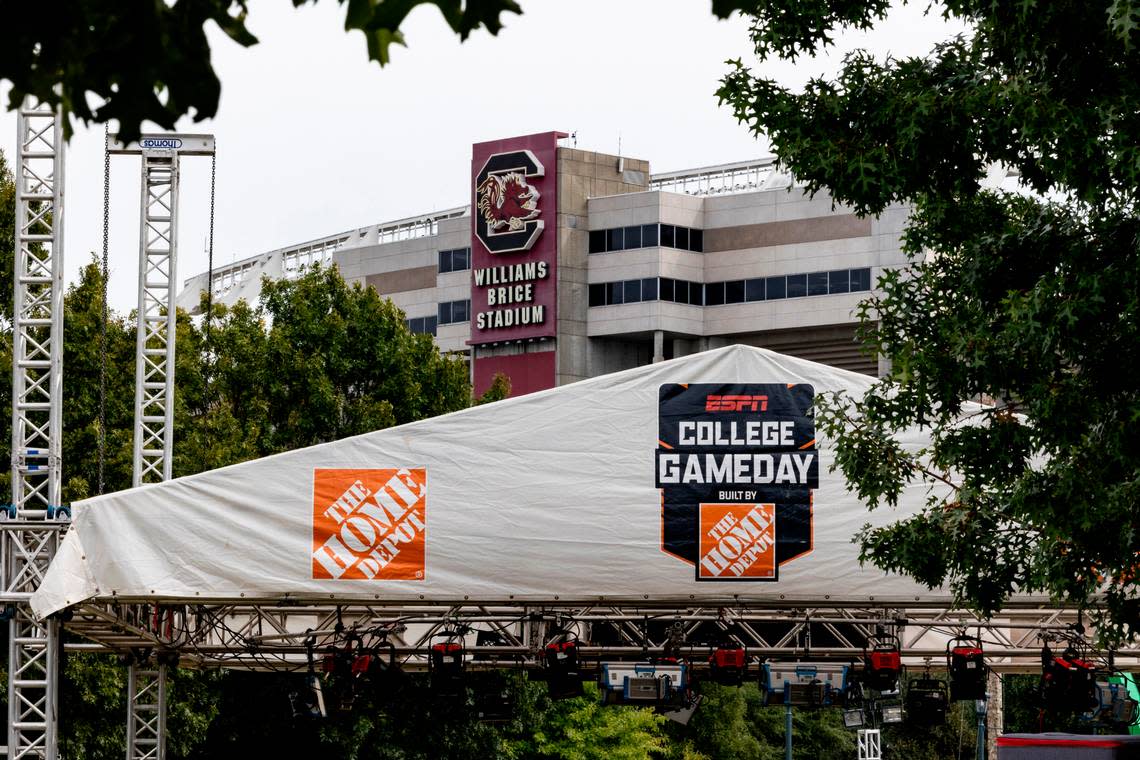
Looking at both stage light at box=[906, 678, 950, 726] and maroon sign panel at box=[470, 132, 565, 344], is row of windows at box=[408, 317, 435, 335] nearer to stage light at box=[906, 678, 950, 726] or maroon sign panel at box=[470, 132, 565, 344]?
maroon sign panel at box=[470, 132, 565, 344]

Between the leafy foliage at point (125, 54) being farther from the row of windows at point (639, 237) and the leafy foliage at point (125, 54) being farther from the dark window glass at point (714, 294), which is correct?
the dark window glass at point (714, 294)

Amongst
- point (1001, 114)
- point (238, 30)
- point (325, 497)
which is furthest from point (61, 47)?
point (325, 497)

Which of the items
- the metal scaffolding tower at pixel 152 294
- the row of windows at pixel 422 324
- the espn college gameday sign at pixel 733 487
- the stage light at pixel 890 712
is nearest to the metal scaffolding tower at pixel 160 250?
the metal scaffolding tower at pixel 152 294

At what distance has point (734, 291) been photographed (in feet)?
228

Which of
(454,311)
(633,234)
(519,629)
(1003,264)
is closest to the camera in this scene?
(1003,264)

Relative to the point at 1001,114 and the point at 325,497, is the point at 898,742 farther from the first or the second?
the point at 1001,114

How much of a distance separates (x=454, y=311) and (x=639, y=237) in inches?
401

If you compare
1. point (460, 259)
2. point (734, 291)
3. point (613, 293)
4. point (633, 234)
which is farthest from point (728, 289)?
point (460, 259)

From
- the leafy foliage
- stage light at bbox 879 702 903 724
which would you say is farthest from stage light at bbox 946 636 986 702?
the leafy foliage

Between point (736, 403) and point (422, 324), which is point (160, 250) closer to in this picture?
point (736, 403)

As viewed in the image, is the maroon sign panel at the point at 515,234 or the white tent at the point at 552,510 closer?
the white tent at the point at 552,510

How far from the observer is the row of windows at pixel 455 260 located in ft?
241

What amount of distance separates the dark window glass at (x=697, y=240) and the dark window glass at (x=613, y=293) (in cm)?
353

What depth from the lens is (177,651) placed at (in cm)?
1571
